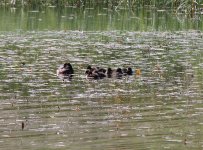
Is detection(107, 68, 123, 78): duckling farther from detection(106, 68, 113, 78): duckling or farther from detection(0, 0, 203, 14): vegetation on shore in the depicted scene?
detection(0, 0, 203, 14): vegetation on shore

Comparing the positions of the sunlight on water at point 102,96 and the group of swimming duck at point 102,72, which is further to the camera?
the group of swimming duck at point 102,72

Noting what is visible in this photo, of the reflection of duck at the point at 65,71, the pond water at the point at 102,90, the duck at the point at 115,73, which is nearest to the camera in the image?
the pond water at the point at 102,90

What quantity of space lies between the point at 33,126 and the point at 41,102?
3.27 metres

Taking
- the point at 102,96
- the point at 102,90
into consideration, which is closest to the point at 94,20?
the point at 102,90

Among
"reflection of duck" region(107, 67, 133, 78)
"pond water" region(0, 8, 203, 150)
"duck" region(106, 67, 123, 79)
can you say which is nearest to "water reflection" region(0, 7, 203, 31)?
"pond water" region(0, 8, 203, 150)

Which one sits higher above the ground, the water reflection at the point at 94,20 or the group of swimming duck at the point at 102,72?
the water reflection at the point at 94,20

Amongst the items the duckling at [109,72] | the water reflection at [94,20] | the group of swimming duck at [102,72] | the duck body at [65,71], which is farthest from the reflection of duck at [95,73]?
the water reflection at [94,20]

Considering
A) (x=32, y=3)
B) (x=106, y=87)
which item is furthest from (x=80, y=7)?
(x=106, y=87)

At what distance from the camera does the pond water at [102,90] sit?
15047 millimetres

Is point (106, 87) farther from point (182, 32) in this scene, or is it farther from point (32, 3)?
point (32, 3)

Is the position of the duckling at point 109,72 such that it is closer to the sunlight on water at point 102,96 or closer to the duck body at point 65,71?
the sunlight on water at point 102,96

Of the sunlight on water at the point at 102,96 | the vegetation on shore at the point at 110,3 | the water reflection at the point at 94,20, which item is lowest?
the sunlight on water at the point at 102,96

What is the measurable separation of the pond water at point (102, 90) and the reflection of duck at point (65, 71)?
0.32m

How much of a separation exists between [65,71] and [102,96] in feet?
13.8
